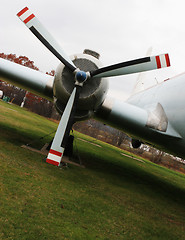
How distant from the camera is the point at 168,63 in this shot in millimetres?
5062

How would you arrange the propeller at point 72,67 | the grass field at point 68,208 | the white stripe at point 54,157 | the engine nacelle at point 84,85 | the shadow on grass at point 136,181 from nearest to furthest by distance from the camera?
the grass field at point 68,208
the white stripe at point 54,157
the propeller at point 72,67
the engine nacelle at point 84,85
the shadow on grass at point 136,181

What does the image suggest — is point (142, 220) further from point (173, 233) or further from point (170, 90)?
point (170, 90)

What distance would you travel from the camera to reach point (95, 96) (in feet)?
17.7

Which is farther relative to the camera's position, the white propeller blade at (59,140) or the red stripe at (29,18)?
the red stripe at (29,18)

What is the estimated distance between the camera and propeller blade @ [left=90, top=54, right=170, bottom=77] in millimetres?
5109

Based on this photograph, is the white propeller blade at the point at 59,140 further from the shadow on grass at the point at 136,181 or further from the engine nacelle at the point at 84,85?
the shadow on grass at the point at 136,181

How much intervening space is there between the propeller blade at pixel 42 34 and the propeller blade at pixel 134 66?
0.80 metres

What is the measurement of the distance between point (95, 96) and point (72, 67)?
0.99 m

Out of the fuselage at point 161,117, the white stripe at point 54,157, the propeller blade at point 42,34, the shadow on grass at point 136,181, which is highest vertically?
the propeller blade at point 42,34

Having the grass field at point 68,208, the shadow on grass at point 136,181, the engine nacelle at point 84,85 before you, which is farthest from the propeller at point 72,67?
the shadow on grass at point 136,181

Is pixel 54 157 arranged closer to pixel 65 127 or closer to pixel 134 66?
pixel 65 127

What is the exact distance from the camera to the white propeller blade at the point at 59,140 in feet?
15.4

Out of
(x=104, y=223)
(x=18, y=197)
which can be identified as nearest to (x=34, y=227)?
(x=18, y=197)

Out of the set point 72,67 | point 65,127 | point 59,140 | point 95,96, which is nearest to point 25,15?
point 72,67
